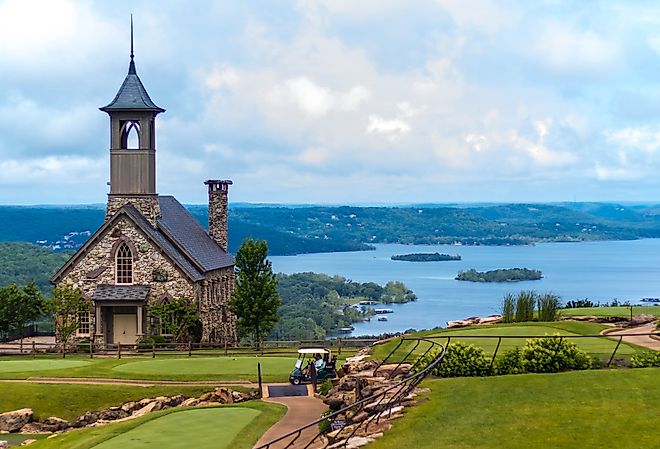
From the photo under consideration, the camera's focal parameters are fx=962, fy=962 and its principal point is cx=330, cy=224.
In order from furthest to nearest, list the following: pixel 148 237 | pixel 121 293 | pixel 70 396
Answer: pixel 148 237 < pixel 121 293 < pixel 70 396

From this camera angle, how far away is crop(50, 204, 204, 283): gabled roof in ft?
157

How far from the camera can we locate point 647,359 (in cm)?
2438

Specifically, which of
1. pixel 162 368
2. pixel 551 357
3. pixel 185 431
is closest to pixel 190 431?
pixel 185 431

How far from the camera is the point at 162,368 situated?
3606cm

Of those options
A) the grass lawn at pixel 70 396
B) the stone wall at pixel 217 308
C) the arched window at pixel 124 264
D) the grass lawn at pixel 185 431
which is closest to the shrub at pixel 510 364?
the grass lawn at pixel 185 431

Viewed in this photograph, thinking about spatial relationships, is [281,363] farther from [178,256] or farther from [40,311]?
[40,311]

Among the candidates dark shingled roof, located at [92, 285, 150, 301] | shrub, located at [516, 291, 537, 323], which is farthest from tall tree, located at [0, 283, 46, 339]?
shrub, located at [516, 291, 537, 323]

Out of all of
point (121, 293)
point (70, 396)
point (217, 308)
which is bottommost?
point (70, 396)

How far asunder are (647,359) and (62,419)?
17.9 meters

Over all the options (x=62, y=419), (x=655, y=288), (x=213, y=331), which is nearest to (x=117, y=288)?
(x=213, y=331)

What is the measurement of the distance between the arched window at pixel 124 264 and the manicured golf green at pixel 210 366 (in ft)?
31.6

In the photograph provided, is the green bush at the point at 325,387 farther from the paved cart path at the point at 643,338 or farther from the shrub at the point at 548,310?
the shrub at the point at 548,310

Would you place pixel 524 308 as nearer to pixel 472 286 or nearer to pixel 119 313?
pixel 119 313

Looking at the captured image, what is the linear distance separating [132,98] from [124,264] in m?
8.82
